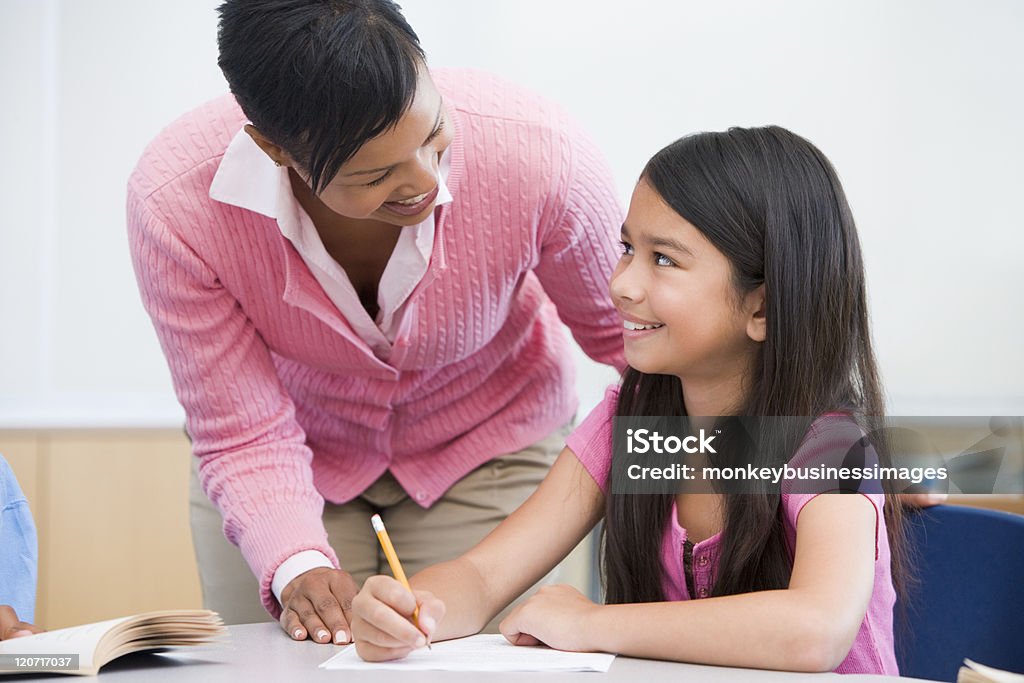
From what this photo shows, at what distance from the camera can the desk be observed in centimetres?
81

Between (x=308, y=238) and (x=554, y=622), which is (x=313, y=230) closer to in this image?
(x=308, y=238)


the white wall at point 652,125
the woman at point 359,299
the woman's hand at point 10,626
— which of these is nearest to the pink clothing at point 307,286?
the woman at point 359,299

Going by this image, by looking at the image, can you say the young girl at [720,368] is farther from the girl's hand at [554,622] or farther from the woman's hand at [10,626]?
the woman's hand at [10,626]

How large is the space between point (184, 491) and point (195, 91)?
866 mm

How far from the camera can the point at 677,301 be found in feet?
3.72

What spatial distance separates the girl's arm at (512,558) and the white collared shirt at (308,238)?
0.15 meters

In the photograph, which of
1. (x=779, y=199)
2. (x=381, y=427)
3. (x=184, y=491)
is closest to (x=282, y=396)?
(x=381, y=427)

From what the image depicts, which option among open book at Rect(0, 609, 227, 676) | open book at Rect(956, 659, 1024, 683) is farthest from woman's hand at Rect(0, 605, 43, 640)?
open book at Rect(956, 659, 1024, 683)

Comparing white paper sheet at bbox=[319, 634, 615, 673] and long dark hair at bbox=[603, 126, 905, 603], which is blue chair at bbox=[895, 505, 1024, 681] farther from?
white paper sheet at bbox=[319, 634, 615, 673]

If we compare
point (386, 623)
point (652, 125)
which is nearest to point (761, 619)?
point (386, 623)

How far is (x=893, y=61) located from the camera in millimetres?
2338

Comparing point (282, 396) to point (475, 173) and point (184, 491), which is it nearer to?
point (475, 173)

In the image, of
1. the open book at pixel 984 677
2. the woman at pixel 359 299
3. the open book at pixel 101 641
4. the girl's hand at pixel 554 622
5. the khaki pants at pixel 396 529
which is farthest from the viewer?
the khaki pants at pixel 396 529

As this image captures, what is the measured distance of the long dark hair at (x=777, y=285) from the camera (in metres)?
1.13
